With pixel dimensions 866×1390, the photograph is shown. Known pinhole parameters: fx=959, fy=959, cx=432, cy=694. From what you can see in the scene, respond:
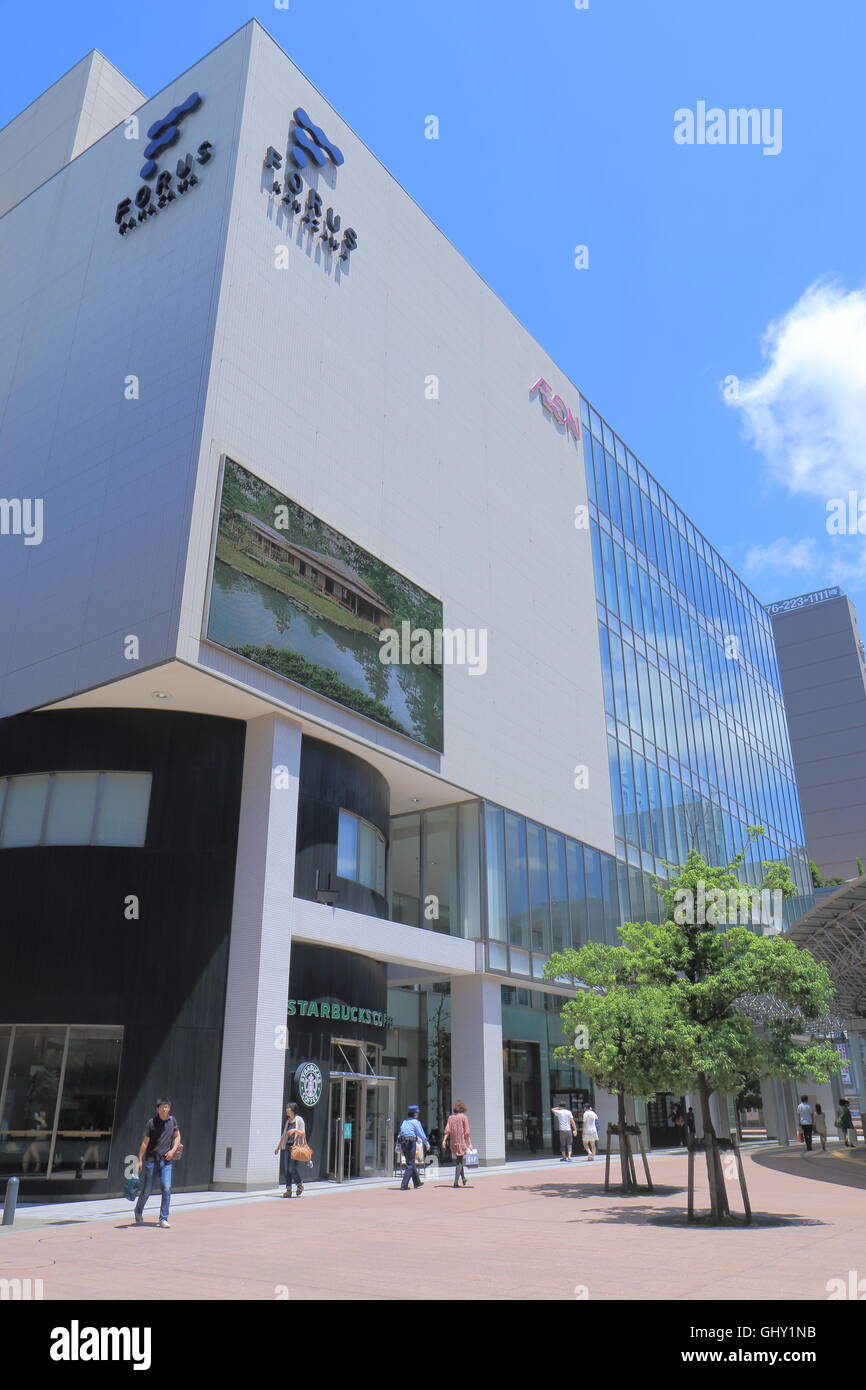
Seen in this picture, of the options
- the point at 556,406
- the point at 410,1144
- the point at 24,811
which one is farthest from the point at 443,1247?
the point at 556,406

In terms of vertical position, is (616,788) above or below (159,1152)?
above

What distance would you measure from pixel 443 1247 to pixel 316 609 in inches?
659

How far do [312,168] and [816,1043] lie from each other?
91.7 feet

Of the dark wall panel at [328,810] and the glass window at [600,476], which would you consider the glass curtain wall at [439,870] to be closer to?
the dark wall panel at [328,810]

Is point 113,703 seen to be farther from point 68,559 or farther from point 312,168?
point 312,168

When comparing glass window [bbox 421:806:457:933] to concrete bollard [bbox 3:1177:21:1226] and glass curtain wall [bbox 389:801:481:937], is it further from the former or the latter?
concrete bollard [bbox 3:1177:21:1226]

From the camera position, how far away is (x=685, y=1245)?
1220 cm

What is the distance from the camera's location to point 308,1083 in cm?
2284

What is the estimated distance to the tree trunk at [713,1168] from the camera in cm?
1477

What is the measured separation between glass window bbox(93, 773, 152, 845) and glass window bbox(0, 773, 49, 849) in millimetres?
1572

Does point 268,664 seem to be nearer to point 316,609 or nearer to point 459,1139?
point 316,609

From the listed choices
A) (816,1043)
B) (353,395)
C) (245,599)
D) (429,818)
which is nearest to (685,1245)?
(816,1043)

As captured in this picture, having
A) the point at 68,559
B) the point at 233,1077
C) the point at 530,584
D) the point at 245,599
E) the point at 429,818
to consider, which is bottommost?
the point at 233,1077

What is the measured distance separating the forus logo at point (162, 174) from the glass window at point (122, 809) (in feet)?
56.6
